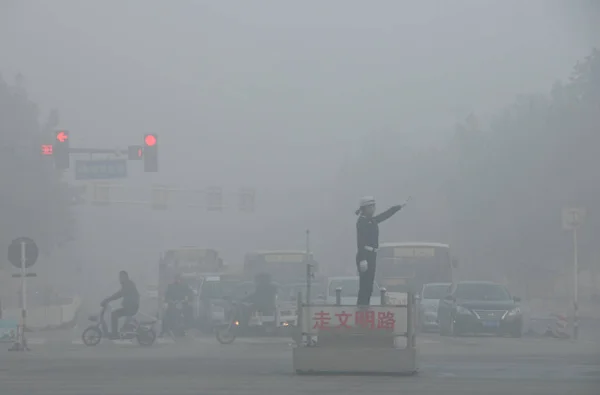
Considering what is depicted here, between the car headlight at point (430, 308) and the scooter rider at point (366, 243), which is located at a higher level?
the scooter rider at point (366, 243)

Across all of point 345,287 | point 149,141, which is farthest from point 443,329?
point 149,141

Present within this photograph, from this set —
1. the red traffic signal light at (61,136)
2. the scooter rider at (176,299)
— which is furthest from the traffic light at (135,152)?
the scooter rider at (176,299)

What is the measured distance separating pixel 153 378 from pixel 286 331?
54.1 feet

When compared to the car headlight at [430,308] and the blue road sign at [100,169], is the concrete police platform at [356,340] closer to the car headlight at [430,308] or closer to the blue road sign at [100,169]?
the car headlight at [430,308]

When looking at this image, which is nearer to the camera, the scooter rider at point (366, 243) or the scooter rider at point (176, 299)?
the scooter rider at point (366, 243)

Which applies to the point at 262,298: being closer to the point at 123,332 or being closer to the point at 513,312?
the point at 123,332

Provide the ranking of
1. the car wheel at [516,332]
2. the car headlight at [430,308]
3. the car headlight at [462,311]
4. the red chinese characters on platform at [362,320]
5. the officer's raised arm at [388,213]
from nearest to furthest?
the red chinese characters on platform at [362,320] → the officer's raised arm at [388,213] → the car wheel at [516,332] → the car headlight at [462,311] → the car headlight at [430,308]

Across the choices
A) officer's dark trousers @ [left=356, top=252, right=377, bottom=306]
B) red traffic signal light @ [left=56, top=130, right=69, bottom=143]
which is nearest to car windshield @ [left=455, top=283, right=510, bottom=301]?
red traffic signal light @ [left=56, top=130, right=69, bottom=143]

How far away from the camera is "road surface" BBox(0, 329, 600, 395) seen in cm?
1647

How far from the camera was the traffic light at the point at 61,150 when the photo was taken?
121 feet

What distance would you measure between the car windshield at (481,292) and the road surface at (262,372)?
7.37 meters

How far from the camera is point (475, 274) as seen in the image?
258 ft

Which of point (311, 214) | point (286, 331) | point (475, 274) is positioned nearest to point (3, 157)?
point (475, 274)

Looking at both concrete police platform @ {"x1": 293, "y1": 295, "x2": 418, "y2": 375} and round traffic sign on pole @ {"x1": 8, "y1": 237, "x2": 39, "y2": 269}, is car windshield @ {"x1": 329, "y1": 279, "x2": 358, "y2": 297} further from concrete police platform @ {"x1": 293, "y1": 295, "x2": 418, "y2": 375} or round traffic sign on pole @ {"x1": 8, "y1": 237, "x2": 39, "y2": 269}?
concrete police platform @ {"x1": 293, "y1": 295, "x2": 418, "y2": 375}
